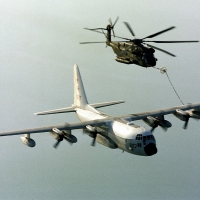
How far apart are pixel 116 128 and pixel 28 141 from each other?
38.8 ft

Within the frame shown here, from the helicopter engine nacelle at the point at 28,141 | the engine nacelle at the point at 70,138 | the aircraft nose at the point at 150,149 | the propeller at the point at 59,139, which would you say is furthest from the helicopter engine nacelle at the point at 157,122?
the helicopter engine nacelle at the point at 28,141

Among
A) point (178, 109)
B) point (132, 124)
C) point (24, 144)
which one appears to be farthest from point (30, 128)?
point (178, 109)

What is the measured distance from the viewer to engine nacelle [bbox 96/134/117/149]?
51.0 metres

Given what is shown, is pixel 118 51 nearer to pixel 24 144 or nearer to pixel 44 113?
pixel 44 113

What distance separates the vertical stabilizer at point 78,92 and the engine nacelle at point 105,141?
39.8ft

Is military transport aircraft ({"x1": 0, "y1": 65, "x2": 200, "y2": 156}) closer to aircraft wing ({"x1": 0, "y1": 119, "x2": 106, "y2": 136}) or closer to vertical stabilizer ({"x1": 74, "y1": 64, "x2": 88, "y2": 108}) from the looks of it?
aircraft wing ({"x1": 0, "y1": 119, "x2": 106, "y2": 136})

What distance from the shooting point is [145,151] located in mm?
47188

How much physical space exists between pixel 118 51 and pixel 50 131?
16.4 meters

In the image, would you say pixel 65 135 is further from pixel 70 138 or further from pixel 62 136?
pixel 70 138

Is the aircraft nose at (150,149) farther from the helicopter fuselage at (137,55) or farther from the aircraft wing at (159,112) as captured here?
the helicopter fuselage at (137,55)

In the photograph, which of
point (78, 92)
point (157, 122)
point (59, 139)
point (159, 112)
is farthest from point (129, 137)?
point (78, 92)

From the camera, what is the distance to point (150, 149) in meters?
47.1

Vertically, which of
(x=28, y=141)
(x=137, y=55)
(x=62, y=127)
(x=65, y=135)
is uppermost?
(x=137, y=55)

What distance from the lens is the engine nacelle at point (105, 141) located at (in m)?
51.0
